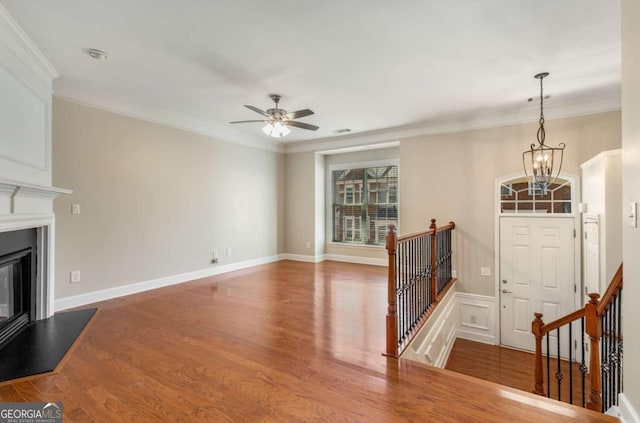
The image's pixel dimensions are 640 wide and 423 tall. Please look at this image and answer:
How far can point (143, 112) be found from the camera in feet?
15.0

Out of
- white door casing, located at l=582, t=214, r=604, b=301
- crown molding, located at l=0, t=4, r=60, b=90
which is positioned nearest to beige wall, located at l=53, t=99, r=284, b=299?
crown molding, located at l=0, t=4, r=60, b=90

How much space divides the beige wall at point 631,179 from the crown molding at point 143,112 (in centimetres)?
519

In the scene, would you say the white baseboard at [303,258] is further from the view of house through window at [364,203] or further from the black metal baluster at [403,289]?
the black metal baluster at [403,289]

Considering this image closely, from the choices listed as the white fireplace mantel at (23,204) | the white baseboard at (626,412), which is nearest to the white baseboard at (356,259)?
the white baseboard at (626,412)

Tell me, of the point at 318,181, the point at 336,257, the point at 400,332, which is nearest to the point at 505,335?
the point at 400,332

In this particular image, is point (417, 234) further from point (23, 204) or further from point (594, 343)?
point (23, 204)

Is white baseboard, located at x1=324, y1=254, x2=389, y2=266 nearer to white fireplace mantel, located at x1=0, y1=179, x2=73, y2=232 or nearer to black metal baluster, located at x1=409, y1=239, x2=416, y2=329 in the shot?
black metal baluster, located at x1=409, y1=239, x2=416, y2=329

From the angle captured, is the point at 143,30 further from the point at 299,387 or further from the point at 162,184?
the point at 299,387

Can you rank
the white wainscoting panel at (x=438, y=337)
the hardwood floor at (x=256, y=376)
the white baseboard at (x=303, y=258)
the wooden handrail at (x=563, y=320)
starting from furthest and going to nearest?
the white baseboard at (x=303, y=258) → the white wainscoting panel at (x=438, y=337) → the wooden handrail at (x=563, y=320) → the hardwood floor at (x=256, y=376)

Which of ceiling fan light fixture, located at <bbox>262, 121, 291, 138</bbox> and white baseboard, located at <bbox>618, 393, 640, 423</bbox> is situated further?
ceiling fan light fixture, located at <bbox>262, 121, 291, 138</bbox>

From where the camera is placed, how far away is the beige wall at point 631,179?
1.65 metres

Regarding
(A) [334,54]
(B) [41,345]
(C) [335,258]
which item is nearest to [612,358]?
(A) [334,54]

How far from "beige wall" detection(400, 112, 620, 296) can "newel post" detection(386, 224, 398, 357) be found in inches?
123

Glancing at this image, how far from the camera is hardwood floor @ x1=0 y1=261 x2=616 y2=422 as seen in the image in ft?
6.32
